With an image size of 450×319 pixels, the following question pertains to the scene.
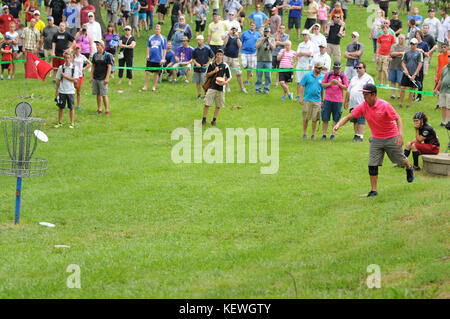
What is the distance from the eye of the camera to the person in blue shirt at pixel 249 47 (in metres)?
24.3

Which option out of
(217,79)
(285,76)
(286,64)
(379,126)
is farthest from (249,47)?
(379,126)

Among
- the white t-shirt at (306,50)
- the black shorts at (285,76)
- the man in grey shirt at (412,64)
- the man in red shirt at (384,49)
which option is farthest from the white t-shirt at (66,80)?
the man in red shirt at (384,49)

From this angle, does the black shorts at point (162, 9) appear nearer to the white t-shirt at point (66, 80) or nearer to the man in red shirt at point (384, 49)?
the man in red shirt at point (384, 49)

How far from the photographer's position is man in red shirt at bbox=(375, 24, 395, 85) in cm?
2442

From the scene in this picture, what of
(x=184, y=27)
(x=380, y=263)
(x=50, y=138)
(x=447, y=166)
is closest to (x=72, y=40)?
(x=184, y=27)

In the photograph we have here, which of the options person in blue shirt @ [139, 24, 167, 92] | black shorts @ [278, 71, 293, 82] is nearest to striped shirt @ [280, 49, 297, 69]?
black shorts @ [278, 71, 293, 82]

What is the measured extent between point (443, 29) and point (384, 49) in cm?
460

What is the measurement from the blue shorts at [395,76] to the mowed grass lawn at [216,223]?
297cm

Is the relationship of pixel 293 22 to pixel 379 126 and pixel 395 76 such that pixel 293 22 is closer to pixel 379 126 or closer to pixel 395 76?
pixel 395 76

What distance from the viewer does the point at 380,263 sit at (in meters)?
8.62

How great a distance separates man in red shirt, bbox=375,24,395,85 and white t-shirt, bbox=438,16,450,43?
4003 millimetres

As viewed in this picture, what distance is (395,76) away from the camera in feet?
77.7

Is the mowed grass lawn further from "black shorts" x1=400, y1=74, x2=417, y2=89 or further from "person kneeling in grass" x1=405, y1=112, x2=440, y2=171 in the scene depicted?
"black shorts" x1=400, y1=74, x2=417, y2=89

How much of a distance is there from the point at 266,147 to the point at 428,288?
1137cm
